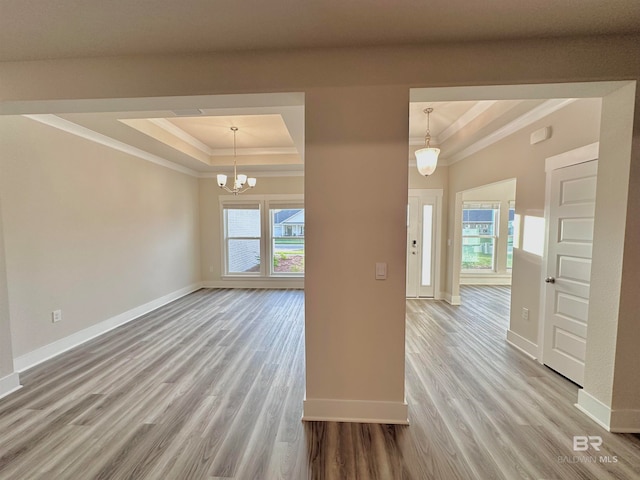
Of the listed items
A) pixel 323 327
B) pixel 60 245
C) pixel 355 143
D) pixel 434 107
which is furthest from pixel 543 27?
pixel 60 245

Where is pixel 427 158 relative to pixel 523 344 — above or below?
above

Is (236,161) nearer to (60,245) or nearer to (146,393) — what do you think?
(60,245)

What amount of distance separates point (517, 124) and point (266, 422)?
404cm

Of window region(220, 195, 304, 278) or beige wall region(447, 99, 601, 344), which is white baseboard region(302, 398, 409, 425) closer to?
beige wall region(447, 99, 601, 344)

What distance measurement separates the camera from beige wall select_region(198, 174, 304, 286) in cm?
578

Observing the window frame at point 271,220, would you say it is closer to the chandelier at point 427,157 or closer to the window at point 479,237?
the chandelier at point 427,157

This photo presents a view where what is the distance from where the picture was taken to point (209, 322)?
3793 millimetres

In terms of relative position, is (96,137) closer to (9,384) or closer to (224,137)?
(224,137)

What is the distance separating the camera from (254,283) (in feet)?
19.7

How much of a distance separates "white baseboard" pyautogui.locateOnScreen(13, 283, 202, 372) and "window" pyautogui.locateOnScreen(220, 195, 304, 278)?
1723 mm

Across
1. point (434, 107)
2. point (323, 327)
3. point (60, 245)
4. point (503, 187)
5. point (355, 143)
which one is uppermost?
point (434, 107)

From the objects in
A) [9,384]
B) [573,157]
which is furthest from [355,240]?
[9,384]

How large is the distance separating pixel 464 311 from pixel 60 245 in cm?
572

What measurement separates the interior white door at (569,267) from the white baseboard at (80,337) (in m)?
5.24
